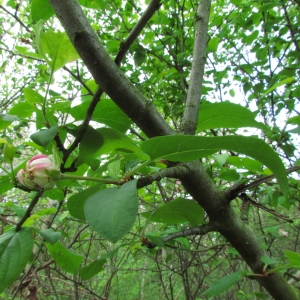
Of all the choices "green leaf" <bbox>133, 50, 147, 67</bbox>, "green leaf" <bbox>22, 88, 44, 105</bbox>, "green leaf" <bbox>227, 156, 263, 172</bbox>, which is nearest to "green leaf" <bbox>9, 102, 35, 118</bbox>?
"green leaf" <bbox>22, 88, 44, 105</bbox>

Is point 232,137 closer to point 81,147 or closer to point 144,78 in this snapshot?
point 81,147

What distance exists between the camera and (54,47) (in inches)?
15.4

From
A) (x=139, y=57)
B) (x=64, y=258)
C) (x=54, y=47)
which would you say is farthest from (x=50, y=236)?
(x=139, y=57)

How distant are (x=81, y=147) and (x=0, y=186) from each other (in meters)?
0.17

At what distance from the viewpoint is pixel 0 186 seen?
1.46 ft

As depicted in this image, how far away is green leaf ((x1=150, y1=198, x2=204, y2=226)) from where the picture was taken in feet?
1.50

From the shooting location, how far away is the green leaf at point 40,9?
1.70 ft

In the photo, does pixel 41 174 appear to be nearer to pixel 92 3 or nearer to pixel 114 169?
pixel 114 169

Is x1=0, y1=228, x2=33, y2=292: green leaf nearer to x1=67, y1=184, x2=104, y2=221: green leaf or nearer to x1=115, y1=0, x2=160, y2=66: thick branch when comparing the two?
x1=67, y1=184, x2=104, y2=221: green leaf

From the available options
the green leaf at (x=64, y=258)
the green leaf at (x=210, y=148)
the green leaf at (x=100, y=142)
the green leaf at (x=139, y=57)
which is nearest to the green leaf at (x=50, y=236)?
the green leaf at (x=64, y=258)

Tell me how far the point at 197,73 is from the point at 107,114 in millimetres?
308

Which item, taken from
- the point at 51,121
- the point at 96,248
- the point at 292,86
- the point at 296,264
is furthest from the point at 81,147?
the point at 96,248

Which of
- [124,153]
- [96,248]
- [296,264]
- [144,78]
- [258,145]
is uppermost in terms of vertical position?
[144,78]

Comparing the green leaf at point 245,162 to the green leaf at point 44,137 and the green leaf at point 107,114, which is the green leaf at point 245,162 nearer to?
the green leaf at point 107,114
